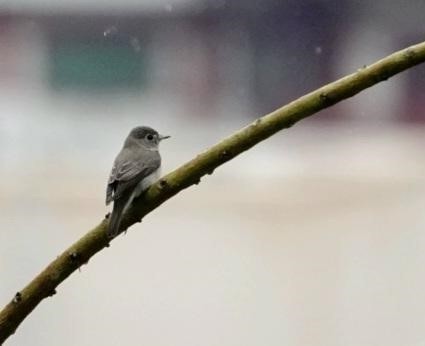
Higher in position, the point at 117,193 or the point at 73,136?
the point at 73,136

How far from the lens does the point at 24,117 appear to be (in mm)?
3348

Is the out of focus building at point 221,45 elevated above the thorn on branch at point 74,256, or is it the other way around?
the out of focus building at point 221,45

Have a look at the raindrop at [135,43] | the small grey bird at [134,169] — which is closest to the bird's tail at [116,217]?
the small grey bird at [134,169]

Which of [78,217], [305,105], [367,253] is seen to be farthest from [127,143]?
[78,217]

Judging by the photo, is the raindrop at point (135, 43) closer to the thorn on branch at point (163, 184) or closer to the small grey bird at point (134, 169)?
the small grey bird at point (134, 169)

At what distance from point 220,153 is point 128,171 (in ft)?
1.35

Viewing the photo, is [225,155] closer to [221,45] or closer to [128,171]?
[128,171]

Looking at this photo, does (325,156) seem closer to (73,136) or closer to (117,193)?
(73,136)

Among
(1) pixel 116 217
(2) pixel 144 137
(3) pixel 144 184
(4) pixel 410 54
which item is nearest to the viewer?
(4) pixel 410 54

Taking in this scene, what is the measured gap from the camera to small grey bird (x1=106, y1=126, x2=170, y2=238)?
95 cm

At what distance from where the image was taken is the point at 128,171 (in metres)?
1.11

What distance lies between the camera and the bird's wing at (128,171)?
1028 mm

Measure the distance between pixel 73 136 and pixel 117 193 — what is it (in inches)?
92.4

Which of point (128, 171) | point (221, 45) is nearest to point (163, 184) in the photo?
point (128, 171)
